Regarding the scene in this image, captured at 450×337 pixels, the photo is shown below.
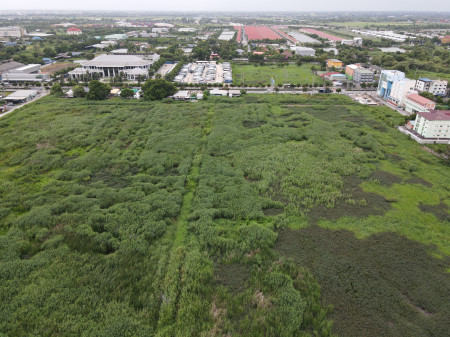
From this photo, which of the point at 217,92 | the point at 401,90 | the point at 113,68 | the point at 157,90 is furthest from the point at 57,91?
the point at 401,90

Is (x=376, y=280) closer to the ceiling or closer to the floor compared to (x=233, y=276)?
closer to the ceiling

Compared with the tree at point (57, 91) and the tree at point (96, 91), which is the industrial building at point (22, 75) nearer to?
the tree at point (57, 91)

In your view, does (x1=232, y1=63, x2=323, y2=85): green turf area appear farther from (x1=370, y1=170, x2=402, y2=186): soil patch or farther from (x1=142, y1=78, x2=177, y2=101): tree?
(x1=370, y1=170, x2=402, y2=186): soil patch

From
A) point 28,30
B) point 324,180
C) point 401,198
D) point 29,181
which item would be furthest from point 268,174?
point 28,30

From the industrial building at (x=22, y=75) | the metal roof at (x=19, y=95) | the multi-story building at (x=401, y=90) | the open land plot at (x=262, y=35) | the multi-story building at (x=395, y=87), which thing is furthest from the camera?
the open land plot at (x=262, y=35)

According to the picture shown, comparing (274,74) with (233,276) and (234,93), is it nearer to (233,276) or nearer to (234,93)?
(234,93)

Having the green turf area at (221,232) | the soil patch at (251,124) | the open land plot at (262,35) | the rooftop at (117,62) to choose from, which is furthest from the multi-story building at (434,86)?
the open land plot at (262,35)
